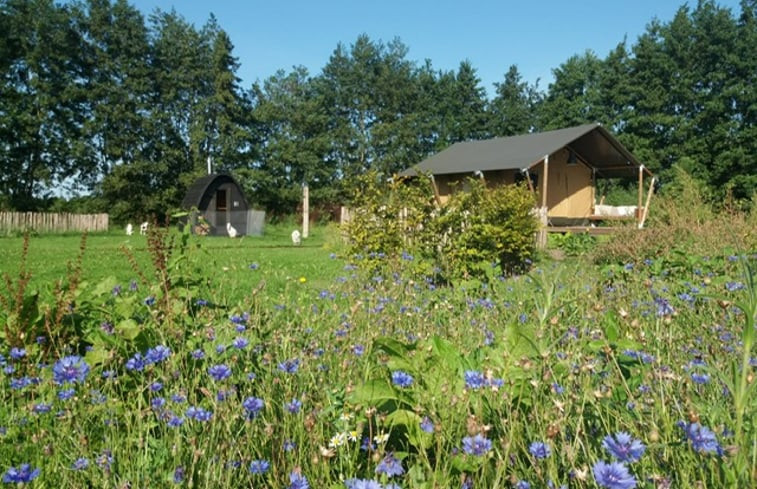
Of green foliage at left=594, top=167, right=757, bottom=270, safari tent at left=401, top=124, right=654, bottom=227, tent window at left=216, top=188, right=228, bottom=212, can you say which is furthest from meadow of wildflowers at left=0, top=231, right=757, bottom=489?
tent window at left=216, top=188, right=228, bottom=212

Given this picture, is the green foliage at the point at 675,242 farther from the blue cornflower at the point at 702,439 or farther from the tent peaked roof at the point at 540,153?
the tent peaked roof at the point at 540,153

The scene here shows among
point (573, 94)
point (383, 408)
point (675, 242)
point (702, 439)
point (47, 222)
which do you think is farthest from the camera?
point (573, 94)

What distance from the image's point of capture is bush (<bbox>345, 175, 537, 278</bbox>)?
7.73m

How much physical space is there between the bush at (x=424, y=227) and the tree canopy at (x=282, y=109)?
1174 inches

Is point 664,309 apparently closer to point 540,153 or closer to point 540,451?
point 540,451

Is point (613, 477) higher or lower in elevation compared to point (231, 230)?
lower

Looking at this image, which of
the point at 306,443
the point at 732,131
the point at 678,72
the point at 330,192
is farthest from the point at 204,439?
the point at 678,72

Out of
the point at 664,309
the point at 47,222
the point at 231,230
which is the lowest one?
the point at 664,309

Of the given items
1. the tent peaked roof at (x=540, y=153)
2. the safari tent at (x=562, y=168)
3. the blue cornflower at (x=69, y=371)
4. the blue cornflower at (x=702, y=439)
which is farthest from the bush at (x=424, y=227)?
the safari tent at (x=562, y=168)

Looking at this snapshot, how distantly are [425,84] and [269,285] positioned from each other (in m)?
51.9

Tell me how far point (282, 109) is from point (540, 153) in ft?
96.9

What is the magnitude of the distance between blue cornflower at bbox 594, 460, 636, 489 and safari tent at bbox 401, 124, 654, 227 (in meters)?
24.3

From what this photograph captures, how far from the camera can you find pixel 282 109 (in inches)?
1901

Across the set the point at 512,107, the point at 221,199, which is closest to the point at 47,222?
the point at 221,199
